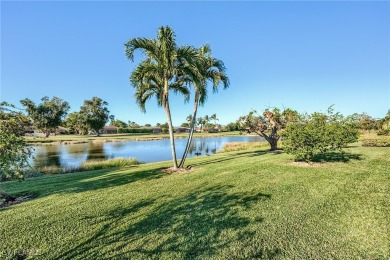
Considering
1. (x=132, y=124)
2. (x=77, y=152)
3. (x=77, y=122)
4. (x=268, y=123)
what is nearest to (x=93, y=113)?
(x=77, y=122)

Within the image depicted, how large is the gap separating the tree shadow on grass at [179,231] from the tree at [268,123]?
10515 millimetres

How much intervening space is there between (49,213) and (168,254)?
12.2ft

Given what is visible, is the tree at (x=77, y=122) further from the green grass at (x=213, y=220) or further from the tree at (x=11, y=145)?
the tree at (x=11, y=145)

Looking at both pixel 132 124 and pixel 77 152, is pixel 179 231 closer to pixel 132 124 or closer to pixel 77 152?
pixel 77 152

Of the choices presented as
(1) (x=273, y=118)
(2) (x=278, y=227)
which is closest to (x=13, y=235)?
(2) (x=278, y=227)

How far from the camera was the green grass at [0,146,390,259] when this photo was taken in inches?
134

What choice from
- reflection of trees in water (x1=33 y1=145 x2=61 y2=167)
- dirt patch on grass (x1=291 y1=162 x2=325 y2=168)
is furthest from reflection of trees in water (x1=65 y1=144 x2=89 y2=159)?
dirt patch on grass (x1=291 y1=162 x2=325 y2=168)

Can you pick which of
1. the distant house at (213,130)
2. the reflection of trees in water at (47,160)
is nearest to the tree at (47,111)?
the reflection of trees in water at (47,160)

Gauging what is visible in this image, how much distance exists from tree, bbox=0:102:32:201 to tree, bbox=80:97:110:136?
69.5m

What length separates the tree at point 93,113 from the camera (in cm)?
6825

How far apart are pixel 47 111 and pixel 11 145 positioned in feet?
227

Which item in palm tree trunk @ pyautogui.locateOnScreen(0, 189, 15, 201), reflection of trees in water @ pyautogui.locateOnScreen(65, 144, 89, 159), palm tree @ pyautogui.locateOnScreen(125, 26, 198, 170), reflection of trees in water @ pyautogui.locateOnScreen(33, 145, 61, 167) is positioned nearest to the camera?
palm tree trunk @ pyautogui.locateOnScreen(0, 189, 15, 201)

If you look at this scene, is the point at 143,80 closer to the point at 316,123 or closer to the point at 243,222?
the point at 243,222

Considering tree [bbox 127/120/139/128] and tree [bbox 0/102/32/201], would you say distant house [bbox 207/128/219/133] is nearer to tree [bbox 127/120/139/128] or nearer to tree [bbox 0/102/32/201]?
tree [bbox 127/120/139/128]
